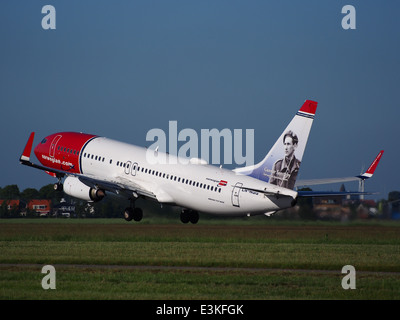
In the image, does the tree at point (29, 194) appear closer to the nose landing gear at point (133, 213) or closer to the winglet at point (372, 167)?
the nose landing gear at point (133, 213)

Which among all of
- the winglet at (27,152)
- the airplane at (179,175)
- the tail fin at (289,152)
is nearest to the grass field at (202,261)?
the airplane at (179,175)

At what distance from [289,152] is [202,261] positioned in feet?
38.9

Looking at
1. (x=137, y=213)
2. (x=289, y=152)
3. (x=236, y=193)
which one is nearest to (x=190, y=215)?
(x=137, y=213)

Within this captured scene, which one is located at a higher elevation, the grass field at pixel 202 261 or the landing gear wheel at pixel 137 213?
the landing gear wheel at pixel 137 213

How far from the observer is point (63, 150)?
67812 millimetres

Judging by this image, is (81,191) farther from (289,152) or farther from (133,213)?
(289,152)

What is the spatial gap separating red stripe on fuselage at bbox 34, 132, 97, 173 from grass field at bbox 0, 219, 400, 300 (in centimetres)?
516

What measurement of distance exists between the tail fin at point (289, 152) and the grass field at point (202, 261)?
170 inches

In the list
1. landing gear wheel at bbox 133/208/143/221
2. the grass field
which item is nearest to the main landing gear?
the grass field

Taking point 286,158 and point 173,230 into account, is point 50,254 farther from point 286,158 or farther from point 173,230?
point 173,230

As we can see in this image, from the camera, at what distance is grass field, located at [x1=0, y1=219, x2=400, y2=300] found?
113 ft

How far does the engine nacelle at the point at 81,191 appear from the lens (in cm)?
6438
